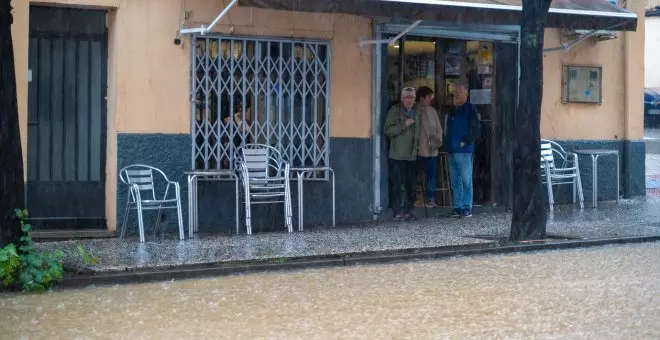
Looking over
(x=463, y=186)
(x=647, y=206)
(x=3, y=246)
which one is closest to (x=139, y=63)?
(x=3, y=246)

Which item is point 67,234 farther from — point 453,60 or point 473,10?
point 453,60

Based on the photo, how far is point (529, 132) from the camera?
499 inches

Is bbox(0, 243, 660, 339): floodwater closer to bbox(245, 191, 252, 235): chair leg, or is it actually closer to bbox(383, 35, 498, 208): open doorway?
bbox(245, 191, 252, 235): chair leg

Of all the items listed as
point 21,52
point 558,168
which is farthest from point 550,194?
point 21,52

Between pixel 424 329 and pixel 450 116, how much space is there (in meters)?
8.37

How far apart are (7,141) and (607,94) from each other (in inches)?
425

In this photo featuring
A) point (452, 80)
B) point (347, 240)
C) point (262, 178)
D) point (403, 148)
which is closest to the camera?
point (347, 240)

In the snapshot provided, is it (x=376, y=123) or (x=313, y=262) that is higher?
(x=376, y=123)

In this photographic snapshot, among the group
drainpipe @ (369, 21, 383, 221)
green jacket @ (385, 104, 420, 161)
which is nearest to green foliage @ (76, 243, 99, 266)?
drainpipe @ (369, 21, 383, 221)

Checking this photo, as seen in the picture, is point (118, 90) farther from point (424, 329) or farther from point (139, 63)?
point (424, 329)

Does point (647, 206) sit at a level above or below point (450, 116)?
below

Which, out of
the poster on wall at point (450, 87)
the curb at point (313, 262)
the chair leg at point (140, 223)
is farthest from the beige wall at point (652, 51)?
the chair leg at point (140, 223)

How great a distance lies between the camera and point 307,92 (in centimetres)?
1455

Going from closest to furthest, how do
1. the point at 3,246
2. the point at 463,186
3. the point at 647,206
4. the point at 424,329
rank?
1. the point at 424,329
2. the point at 3,246
3. the point at 463,186
4. the point at 647,206
